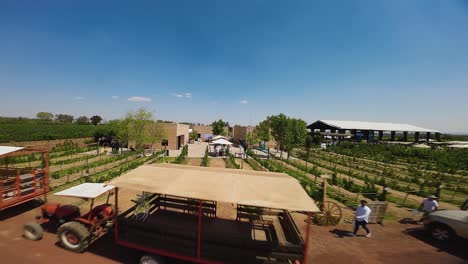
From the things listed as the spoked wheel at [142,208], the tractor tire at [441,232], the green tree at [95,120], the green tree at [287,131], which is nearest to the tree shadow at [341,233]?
the tractor tire at [441,232]

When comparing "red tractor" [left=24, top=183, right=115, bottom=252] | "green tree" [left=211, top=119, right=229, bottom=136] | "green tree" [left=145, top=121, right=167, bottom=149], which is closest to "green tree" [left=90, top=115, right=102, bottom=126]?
"green tree" [left=211, top=119, right=229, bottom=136]

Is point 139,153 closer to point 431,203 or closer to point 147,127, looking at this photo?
point 147,127

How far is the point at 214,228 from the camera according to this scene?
26.0 feet

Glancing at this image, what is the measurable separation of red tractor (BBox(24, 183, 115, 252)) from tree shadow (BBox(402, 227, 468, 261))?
457 inches

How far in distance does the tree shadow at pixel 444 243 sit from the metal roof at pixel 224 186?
256 inches

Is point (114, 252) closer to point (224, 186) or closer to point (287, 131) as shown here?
point (224, 186)

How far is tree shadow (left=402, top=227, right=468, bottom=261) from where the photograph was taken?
25.7 feet

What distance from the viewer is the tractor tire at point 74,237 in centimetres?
668

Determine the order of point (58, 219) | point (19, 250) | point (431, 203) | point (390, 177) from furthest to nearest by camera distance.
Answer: point (390, 177) → point (431, 203) → point (58, 219) → point (19, 250)

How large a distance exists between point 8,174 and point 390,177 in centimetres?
2804

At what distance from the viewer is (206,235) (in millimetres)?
5879

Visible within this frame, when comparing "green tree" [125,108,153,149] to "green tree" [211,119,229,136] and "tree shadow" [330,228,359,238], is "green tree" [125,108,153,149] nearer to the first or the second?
Result: "tree shadow" [330,228,359,238]

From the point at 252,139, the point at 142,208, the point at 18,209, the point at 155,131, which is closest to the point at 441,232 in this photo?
the point at 142,208

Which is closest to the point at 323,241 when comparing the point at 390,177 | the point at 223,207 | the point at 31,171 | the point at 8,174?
the point at 223,207
